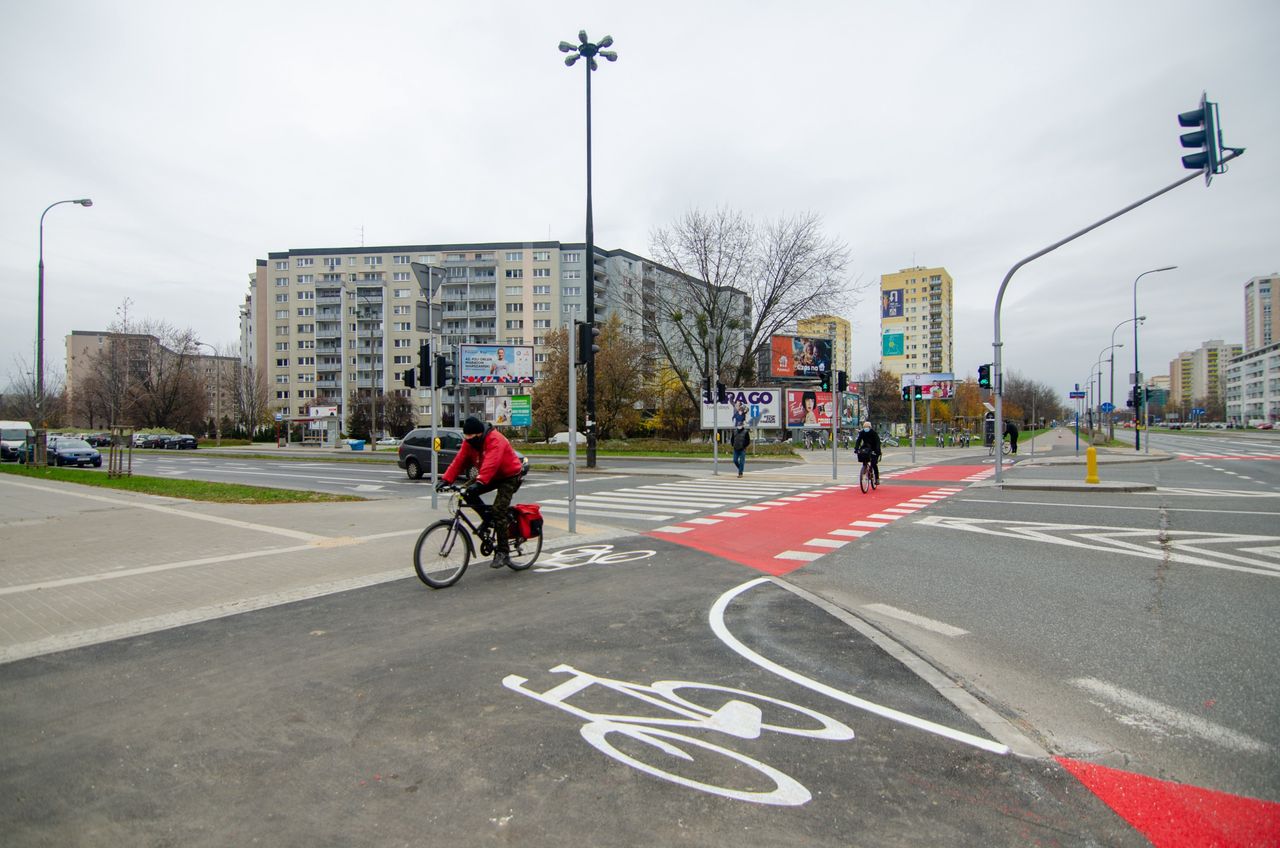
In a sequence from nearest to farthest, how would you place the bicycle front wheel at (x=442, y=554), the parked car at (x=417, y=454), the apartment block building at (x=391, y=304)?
the bicycle front wheel at (x=442, y=554) → the parked car at (x=417, y=454) → the apartment block building at (x=391, y=304)

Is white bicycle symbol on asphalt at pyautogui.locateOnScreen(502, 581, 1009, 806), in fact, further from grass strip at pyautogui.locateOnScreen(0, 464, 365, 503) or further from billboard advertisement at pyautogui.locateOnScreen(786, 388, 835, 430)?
billboard advertisement at pyautogui.locateOnScreen(786, 388, 835, 430)

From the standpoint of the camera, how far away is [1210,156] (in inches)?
398

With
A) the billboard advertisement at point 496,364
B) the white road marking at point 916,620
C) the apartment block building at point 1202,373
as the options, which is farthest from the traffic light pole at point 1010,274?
the apartment block building at point 1202,373

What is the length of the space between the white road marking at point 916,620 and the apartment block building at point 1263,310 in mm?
178112

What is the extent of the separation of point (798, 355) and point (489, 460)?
38688mm

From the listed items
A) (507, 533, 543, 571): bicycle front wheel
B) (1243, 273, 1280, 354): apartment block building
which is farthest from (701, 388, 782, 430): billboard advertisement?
(1243, 273, 1280, 354): apartment block building

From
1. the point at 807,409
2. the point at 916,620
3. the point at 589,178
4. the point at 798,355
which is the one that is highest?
the point at 589,178

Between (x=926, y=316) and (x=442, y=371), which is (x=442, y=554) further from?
(x=926, y=316)

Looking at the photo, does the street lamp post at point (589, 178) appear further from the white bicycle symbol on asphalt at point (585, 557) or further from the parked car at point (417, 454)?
the white bicycle symbol on asphalt at point (585, 557)

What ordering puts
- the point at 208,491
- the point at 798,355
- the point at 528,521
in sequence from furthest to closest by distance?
the point at 798,355 < the point at 208,491 < the point at 528,521

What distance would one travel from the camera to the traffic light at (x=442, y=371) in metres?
12.2

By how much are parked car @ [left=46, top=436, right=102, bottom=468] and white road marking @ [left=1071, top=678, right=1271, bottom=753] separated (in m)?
39.1

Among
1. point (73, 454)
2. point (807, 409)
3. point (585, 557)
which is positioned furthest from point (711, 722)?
point (73, 454)

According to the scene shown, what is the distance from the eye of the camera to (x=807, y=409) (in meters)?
39.3
